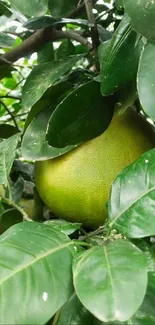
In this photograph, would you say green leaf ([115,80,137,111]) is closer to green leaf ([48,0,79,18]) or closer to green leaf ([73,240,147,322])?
green leaf ([48,0,79,18])

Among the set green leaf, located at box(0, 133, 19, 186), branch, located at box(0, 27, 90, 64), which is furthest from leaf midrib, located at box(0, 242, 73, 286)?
branch, located at box(0, 27, 90, 64)

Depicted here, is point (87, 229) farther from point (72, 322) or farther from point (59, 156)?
point (72, 322)

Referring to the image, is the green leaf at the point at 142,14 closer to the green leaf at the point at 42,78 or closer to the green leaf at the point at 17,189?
the green leaf at the point at 42,78

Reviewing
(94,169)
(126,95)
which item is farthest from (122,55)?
(94,169)

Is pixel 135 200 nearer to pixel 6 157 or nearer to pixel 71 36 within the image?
pixel 6 157

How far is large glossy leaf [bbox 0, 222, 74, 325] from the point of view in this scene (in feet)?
1.45

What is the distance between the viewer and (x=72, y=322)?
50 centimetres

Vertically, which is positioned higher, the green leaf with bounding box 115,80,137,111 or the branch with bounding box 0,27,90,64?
the green leaf with bounding box 115,80,137,111

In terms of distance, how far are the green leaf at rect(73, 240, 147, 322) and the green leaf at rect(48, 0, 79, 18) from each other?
43cm

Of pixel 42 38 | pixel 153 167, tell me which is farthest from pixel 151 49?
pixel 42 38

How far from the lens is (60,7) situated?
82cm

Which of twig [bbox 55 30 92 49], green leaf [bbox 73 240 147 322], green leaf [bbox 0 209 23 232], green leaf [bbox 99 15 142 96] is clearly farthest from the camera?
twig [bbox 55 30 92 49]

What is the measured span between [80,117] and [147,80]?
7.4 inches

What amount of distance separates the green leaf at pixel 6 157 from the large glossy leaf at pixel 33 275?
0.86 ft
